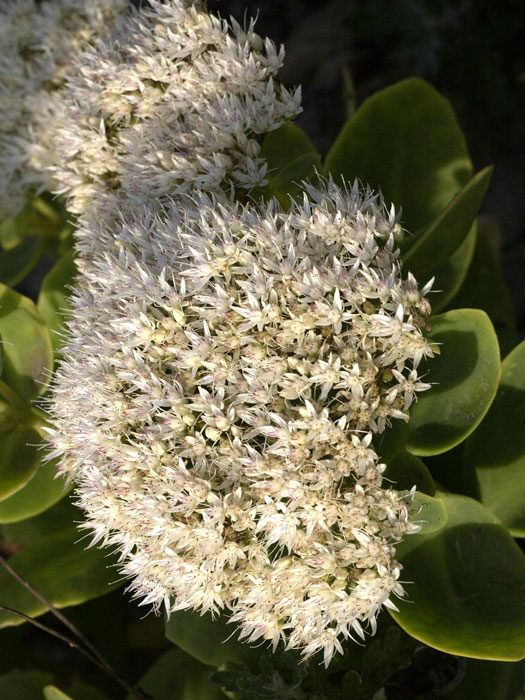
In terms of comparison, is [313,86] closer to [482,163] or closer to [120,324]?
[482,163]

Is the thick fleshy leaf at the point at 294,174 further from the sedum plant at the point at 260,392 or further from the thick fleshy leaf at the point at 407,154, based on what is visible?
the thick fleshy leaf at the point at 407,154

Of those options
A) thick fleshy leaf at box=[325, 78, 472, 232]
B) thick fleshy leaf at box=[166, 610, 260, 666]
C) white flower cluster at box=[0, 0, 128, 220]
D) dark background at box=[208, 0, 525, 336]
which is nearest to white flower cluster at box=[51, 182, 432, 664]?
thick fleshy leaf at box=[166, 610, 260, 666]

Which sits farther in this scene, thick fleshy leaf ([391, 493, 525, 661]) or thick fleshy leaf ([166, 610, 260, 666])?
thick fleshy leaf ([166, 610, 260, 666])

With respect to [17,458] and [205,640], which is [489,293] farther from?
[17,458]

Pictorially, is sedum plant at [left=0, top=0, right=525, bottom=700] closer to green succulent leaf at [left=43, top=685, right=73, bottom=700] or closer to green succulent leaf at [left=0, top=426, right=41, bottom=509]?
green succulent leaf at [left=0, top=426, right=41, bottom=509]

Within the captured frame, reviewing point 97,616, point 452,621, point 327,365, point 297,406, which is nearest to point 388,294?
point 327,365

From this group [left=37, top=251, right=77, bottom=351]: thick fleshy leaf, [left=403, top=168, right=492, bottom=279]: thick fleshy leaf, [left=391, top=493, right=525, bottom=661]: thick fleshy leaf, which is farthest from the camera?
[left=37, top=251, right=77, bottom=351]: thick fleshy leaf
